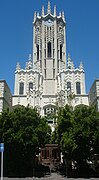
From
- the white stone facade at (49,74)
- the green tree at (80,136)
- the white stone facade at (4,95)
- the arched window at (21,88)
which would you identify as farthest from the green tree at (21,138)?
the arched window at (21,88)

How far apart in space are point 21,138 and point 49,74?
31042 millimetres

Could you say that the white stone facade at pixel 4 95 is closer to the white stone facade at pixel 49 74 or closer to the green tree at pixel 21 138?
the white stone facade at pixel 49 74

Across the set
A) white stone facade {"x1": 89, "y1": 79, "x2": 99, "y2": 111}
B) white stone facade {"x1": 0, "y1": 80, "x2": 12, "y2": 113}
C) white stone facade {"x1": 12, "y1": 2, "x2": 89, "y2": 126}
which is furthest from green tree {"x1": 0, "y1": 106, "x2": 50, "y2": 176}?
white stone facade {"x1": 12, "y1": 2, "x2": 89, "y2": 126}

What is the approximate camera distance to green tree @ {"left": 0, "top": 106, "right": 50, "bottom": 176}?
95.5 ft

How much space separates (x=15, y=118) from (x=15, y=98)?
855 inches

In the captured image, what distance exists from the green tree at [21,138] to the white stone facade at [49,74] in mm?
18859

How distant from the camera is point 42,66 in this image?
193ft

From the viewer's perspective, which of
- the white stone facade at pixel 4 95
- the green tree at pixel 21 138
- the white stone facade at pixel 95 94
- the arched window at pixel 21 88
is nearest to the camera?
the green tree at pixel 21 138

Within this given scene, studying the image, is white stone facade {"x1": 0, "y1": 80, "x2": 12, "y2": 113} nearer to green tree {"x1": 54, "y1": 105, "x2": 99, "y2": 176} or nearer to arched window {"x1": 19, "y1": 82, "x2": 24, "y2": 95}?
arched window {"x1": 19, "y1": 82, "x2": 24, "y2": 95}

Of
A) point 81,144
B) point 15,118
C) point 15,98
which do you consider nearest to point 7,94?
point 15,98

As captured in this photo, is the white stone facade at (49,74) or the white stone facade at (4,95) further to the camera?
the white stone facade at (49,74)

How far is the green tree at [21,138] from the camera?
2909 cm

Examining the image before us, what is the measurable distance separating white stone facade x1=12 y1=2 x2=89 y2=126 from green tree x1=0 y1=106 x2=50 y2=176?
18.9 meters

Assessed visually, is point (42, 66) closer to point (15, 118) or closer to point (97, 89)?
point (97, 89)
